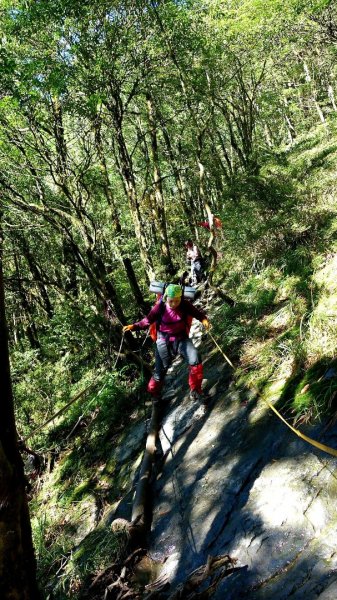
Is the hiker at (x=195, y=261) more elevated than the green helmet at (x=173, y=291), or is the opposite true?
the hiker at (x=195, y=261)

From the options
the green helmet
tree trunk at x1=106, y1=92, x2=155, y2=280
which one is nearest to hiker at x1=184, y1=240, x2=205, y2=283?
tree trunk at x1=106, y1=92, x2=155, y2=280

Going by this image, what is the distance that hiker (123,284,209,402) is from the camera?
6.77 metres

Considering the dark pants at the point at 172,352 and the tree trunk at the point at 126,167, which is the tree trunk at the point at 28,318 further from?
the dark pants at the point at 172,352

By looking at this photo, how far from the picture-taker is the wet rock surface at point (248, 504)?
3.17m

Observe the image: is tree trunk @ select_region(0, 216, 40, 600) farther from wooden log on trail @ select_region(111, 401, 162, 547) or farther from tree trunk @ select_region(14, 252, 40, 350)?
tree trunk @ select_region(14, 252, 40, 350)

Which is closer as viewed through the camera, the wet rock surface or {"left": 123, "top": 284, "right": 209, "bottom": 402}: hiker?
the wet rock surface

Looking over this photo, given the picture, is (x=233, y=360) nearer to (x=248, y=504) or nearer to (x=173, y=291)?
(x=173, y=291)

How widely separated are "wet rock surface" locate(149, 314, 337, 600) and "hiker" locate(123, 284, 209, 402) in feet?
2.00

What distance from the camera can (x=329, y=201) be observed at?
10.2 metres

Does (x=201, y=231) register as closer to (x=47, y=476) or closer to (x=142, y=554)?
(x=47, y=476)

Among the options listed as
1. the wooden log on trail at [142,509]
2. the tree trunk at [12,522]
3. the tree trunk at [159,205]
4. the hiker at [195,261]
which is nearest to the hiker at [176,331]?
the wooden log on trail at [142,509]

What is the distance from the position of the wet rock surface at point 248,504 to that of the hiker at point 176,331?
61 centimetres

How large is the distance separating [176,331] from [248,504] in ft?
→ 10.7

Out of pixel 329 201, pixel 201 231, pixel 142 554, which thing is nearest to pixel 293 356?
pixel 142 554
